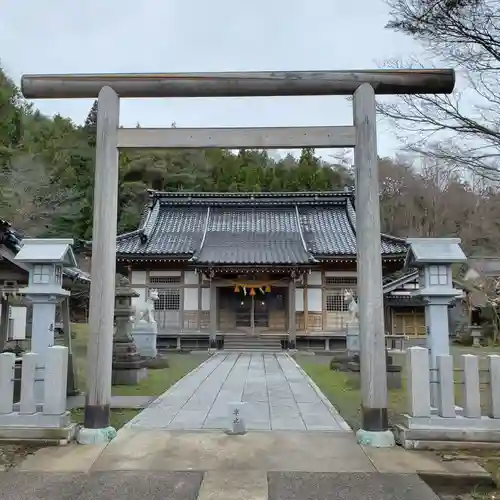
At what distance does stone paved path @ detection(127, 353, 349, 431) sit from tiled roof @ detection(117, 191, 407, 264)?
Result: 8.11 meters

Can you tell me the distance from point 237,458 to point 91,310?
83.5 inches

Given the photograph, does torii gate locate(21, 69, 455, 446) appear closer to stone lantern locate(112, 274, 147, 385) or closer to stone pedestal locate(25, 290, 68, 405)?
stone pedestal locate(25, 290, 68, 405)

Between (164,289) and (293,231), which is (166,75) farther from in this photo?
(293,231)

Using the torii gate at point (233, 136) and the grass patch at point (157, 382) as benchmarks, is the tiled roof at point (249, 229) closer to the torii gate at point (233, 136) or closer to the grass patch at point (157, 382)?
the grass patch at point (157, 382)

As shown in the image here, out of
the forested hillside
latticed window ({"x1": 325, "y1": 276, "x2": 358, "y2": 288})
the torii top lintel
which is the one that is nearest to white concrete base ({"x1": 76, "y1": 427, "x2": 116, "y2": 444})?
the torii top lintel

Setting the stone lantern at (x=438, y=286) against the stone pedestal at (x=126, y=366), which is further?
the stone pedestal at (x=126, y=366)

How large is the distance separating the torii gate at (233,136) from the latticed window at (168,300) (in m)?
14.8

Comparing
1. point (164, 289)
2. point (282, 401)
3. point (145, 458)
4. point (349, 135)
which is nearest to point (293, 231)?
point (164, 289)

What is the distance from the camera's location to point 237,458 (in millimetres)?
4172

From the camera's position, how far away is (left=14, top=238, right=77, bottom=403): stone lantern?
511 cm

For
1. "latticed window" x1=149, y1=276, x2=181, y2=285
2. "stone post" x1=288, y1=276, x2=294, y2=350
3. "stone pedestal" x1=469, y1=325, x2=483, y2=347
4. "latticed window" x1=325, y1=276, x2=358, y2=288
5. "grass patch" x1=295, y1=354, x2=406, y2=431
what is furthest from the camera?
"stone pedestal" x1=469, y1=325, x2=483, y2=347

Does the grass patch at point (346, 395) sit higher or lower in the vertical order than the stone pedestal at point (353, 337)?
lower

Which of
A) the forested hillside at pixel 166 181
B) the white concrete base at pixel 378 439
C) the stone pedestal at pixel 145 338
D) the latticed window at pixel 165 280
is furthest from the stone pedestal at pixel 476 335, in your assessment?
the white concrete base at pixel 378 439

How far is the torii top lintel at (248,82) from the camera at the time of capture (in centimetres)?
512
